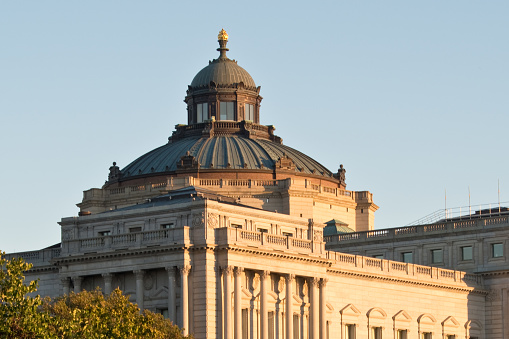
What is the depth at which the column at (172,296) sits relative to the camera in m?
122

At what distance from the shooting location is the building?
123250mm

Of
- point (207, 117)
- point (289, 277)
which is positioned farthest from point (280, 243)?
point (207, 117)

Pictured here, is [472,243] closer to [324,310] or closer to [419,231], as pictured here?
[419,231]

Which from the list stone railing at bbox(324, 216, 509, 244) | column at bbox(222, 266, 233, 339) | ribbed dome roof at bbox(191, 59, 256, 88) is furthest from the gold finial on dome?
column at bbox(222, 266, 233, 339)

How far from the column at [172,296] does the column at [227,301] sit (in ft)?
13.3

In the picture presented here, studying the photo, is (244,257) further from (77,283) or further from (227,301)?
(77,283)

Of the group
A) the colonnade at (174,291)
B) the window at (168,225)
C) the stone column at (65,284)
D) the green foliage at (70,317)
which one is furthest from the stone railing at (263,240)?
the stone column at (65,284)

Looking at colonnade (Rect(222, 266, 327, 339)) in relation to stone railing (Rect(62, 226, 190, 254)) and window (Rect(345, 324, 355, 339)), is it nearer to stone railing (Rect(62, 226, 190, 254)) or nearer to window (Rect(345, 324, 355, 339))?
stone railing (Rect(62, 226, 190, 254))

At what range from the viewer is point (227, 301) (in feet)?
402

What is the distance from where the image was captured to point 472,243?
163375 mm

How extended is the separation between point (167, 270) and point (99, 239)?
806 cm

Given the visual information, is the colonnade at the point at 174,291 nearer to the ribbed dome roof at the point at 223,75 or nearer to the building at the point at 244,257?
the building at the point at 244,257

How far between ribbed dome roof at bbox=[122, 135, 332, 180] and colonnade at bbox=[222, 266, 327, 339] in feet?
153

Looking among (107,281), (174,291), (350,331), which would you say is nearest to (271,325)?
(174,291)
